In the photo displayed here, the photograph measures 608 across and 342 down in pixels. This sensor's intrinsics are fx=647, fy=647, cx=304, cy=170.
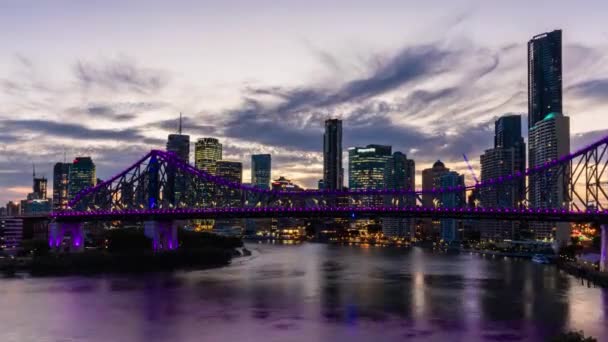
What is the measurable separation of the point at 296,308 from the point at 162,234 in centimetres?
4992

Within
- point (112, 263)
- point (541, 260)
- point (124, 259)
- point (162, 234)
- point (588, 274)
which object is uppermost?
point (162, 234)

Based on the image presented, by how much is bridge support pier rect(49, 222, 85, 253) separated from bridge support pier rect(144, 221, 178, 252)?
9.15m

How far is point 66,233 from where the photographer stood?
92.1 metres

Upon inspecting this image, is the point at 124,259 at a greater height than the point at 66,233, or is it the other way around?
the point at 66,233

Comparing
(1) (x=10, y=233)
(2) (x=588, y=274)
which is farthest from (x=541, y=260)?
(1) (x=10, y=233)

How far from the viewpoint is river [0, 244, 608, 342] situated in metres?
37.1

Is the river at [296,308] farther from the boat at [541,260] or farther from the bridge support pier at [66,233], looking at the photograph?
the boat at [541,260]

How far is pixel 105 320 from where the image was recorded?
1644 inches

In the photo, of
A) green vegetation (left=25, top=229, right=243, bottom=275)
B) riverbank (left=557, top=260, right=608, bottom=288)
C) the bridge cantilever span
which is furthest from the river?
green vegetation (left=25, top=229, right=243, bottom=275)

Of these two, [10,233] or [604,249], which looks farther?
[10,233]

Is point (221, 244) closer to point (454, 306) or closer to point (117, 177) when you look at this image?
point (117, 177)

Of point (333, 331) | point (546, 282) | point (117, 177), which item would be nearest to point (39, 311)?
point (333, 331)

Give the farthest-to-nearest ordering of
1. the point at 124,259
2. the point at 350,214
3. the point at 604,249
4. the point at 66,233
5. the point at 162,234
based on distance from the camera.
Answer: the point at 66,233, the point at 162,234, the point at 124,259, the point at 350,214, the point at 604,249

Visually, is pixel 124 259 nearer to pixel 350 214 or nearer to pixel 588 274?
pixel 350 214
